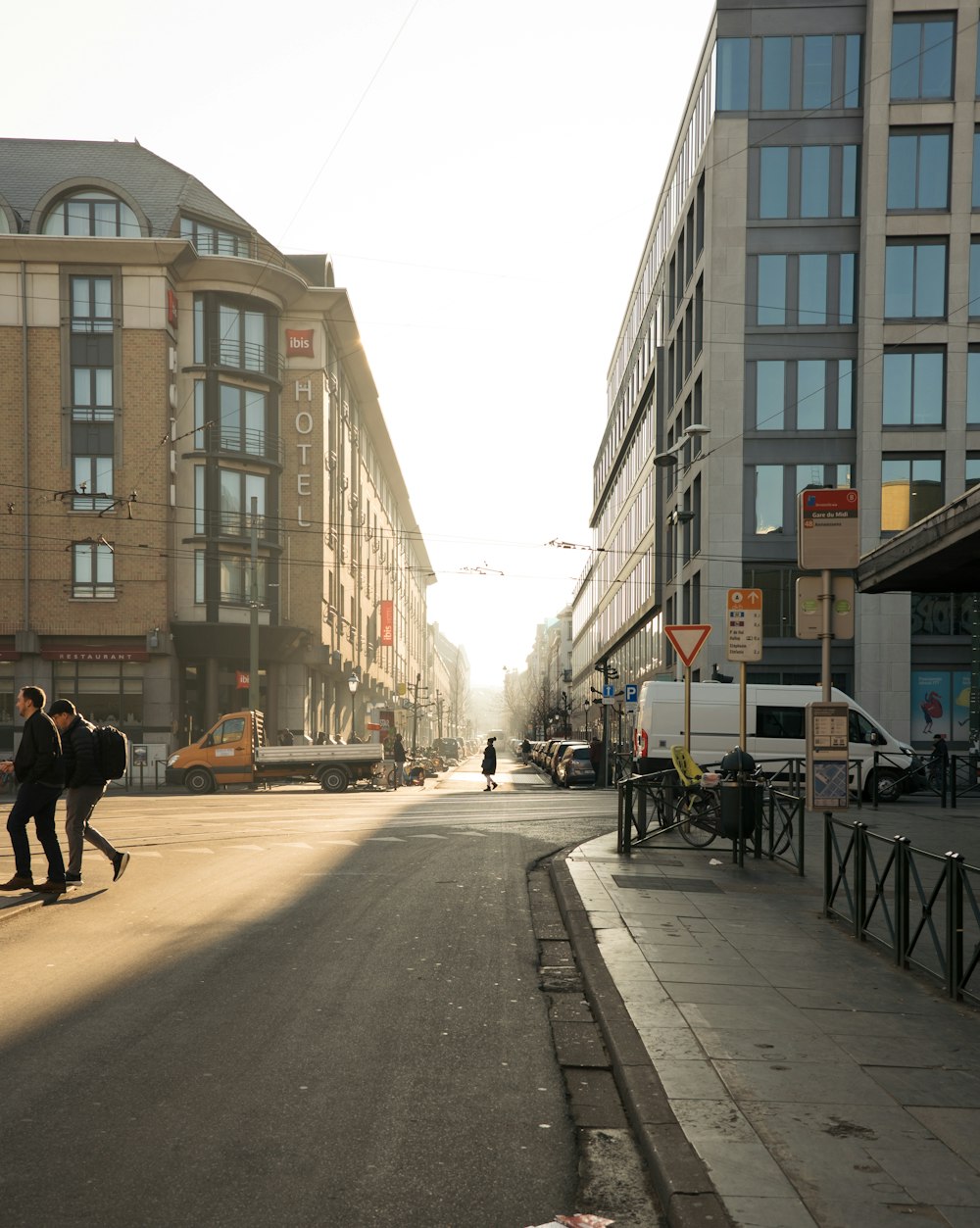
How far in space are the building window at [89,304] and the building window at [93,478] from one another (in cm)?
448

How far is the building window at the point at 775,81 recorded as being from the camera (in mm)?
38875

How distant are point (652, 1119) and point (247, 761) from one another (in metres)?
29.8

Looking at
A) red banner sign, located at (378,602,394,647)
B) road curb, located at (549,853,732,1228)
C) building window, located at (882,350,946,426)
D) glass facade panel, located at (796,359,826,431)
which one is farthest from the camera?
red banner sign, located at (378,602,394,647)

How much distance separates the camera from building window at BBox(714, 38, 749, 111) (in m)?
38.9

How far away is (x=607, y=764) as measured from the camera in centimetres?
3559

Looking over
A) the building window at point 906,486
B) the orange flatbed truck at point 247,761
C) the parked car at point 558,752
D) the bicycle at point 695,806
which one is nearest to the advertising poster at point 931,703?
Answer: the building window at point 906,486

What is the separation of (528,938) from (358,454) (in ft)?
176

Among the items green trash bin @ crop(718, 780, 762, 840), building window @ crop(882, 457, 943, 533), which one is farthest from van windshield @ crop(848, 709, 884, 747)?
green trash bin @ crop(718, 780, 762, 840)

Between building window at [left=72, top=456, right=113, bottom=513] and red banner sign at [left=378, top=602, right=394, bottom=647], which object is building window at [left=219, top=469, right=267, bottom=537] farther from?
red banner sign at [left=378, top=602, right=394, bottom=647]

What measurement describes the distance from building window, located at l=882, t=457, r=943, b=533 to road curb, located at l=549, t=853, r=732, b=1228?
3293 centimetres

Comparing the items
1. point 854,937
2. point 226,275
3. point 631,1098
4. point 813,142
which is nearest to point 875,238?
point 813,142

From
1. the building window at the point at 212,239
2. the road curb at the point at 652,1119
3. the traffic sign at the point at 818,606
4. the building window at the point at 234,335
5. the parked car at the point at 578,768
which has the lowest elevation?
the parked car at the point at 578,768

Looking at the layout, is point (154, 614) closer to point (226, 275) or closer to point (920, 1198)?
point (226, 275)

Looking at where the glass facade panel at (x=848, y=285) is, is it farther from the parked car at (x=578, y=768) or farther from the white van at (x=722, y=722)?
the parked car at (x=578, y=768)
